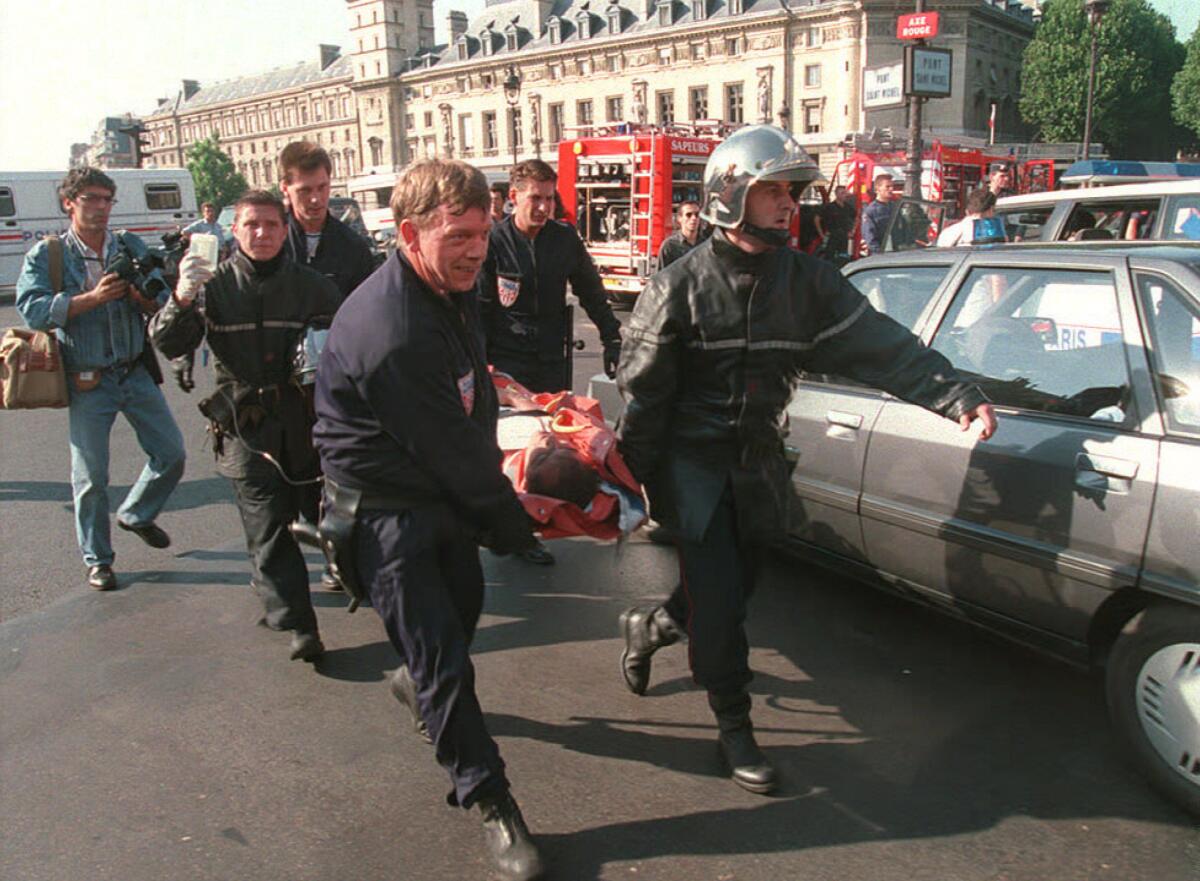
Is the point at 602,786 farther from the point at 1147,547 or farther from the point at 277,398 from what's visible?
the point at 277,398

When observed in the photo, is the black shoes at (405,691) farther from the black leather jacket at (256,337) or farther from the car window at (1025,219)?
the car window at (1025,219)

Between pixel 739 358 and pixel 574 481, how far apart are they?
2.43 feet

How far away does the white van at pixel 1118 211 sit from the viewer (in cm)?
672

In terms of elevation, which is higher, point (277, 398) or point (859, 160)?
point (859, 160)

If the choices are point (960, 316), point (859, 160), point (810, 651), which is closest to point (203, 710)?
point (810, 651)

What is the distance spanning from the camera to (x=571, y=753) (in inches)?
130

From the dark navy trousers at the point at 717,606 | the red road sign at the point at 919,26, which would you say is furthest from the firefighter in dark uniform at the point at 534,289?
the red road sign at the point at 919,26

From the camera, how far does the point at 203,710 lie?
3.66m

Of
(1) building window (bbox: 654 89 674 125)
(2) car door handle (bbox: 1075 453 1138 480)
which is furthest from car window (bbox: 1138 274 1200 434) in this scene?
(1) building window (bbox: 654 89 674 125)

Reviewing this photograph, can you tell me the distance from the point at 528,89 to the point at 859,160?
6887 cm

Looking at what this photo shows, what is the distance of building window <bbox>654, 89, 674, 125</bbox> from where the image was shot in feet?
254

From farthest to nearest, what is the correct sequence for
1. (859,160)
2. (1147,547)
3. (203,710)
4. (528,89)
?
(528,89)
(859,160)
(203,710)
(1147,547)

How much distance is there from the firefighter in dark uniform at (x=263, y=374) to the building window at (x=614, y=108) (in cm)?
8003

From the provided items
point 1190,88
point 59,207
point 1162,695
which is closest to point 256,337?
point 1162,695
